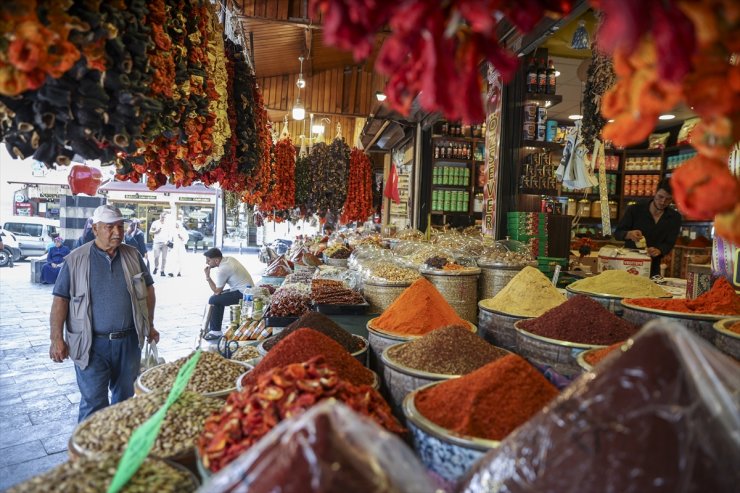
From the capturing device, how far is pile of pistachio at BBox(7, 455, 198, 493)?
758mm

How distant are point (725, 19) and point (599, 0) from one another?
4.8 inches

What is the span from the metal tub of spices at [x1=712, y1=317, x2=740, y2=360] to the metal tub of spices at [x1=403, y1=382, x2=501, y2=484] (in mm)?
746

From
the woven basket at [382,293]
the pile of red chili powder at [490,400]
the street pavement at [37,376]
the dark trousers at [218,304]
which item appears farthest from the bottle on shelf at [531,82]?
the street pavement at [37,376]

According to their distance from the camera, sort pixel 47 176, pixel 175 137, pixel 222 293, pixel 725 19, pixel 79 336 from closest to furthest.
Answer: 1. pixel 725 19
2. pixel 175 137
3. pixel 79 336
4. pixel 222 293
5. pixel 47 176

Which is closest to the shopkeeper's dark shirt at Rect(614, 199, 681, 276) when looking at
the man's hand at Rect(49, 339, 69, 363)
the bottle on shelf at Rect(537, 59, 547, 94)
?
the bottle on shelf at Rect(537, 59, 547, 94)

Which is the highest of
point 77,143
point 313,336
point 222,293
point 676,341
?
point 77,143

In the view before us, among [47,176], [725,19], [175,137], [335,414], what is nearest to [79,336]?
[175,137]

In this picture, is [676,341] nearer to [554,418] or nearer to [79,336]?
[554,418]

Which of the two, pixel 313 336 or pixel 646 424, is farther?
pixel 313 336

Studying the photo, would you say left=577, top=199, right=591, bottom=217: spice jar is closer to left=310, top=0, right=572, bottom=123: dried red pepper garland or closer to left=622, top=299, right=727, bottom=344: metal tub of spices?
left=622, top=299, right=727, bottom=344: metal tub of spices

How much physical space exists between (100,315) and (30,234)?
12383mm

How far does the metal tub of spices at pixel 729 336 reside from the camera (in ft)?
3.78

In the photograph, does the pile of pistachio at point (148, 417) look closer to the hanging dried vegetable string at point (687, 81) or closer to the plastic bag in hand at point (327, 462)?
the plastic bag in hand at point (327, 462)

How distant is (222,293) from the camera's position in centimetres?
548
